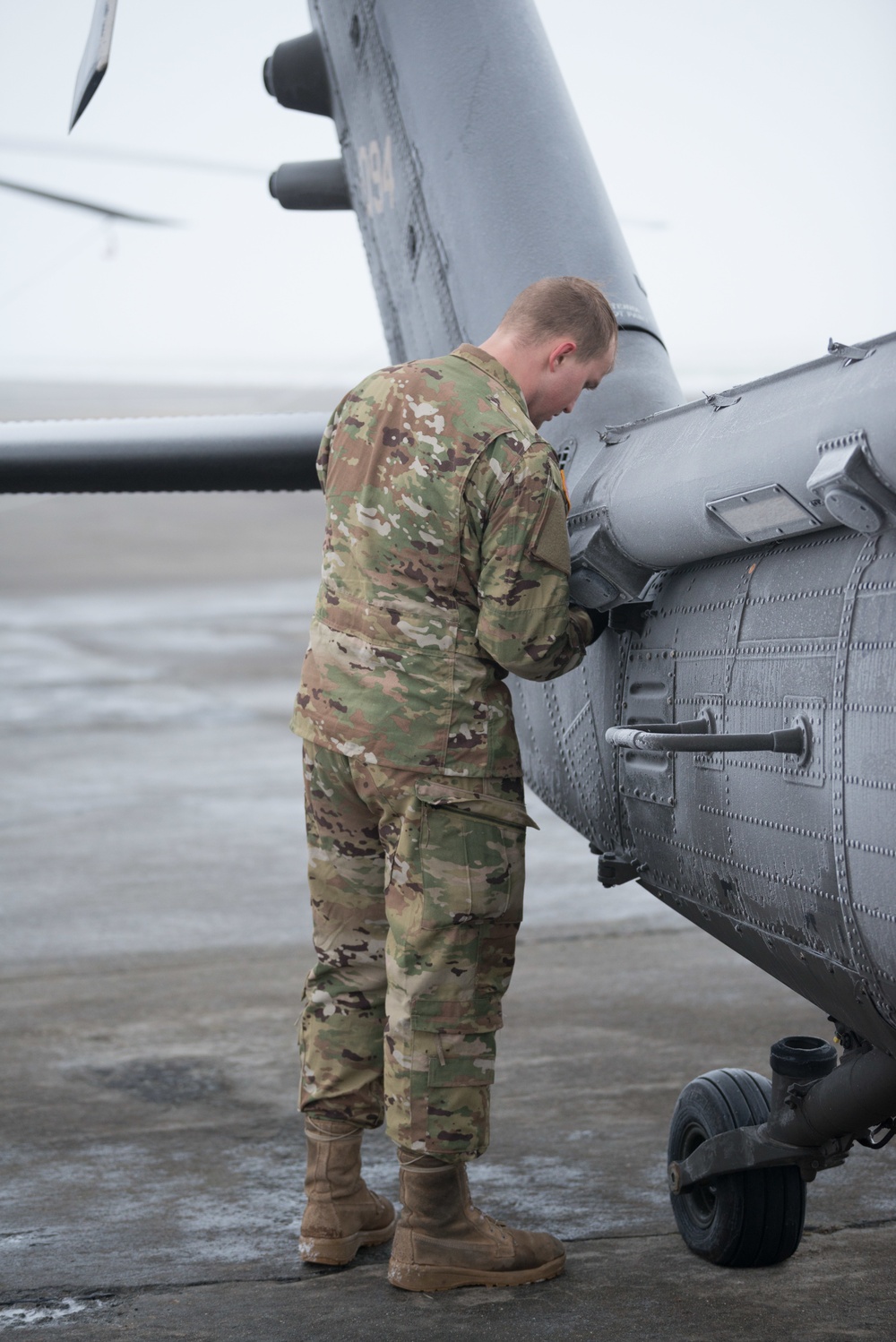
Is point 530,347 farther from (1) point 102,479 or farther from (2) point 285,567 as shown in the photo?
(2) point 285,567

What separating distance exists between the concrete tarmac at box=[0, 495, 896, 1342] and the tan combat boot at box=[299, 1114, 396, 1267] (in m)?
0.05

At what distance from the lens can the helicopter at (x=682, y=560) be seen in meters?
2.04

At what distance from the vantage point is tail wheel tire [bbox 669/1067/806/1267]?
2.82 m

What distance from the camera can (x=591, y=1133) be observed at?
3.72m

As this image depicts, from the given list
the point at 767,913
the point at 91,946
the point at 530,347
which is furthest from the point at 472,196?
the point at 91,946

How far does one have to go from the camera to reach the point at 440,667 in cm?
263

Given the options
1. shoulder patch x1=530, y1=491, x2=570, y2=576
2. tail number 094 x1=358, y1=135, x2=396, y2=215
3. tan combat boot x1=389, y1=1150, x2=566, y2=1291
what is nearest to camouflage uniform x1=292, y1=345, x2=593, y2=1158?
shoulder patch x1=530, y1=491, x2=570, y2=576

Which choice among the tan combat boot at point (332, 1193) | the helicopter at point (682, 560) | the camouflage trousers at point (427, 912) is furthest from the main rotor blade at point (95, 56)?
the tan combat boot at point (332, 1193)

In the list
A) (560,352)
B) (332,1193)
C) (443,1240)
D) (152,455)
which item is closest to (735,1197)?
(443,1240)

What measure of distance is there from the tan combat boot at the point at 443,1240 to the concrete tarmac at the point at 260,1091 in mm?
40

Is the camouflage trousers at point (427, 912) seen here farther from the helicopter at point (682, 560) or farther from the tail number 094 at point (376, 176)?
the tail number 094 at point (376, 176)

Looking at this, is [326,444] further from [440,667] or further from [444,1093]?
[444,1093]

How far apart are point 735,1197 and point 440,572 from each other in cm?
134

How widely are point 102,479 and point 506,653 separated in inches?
75.3
